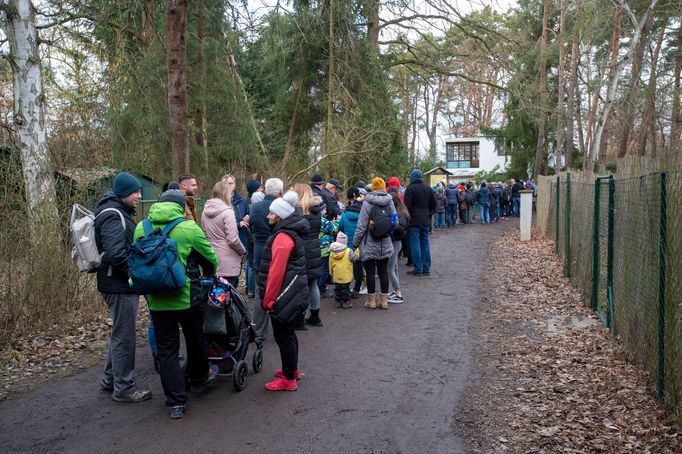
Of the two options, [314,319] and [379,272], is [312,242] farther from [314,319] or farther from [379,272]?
[379,272]

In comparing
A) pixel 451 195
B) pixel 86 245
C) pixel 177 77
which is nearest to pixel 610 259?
pixel 86 245

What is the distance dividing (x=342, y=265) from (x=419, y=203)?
3.39 metres

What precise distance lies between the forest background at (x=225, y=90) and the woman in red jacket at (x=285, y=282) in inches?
126

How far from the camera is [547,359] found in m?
6.50

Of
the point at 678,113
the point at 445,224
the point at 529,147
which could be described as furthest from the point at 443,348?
the point at 529,147

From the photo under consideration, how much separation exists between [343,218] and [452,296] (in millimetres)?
2340

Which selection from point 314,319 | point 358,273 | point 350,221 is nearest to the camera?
point 314,319

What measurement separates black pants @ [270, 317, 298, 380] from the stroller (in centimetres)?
36

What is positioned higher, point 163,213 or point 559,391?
point 163,213

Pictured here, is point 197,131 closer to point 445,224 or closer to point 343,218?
point 343,218

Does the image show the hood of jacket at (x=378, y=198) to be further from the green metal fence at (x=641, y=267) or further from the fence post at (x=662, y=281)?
the fence post at (x=662, y=281)

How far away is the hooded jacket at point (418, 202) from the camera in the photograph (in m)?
11.6

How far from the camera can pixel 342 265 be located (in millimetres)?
8945

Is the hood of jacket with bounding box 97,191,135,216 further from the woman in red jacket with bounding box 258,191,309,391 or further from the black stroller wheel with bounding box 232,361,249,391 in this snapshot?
the black stroller wheel with bounding box 232,361,249,391
